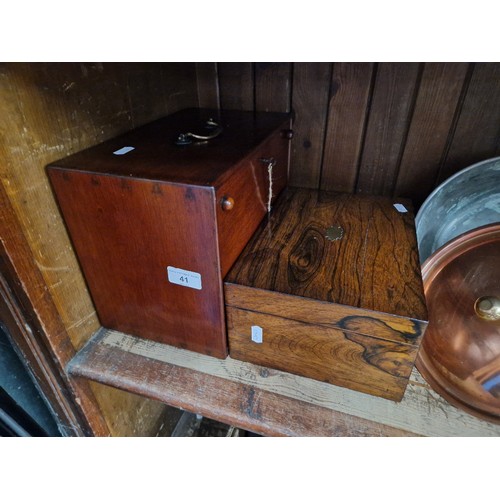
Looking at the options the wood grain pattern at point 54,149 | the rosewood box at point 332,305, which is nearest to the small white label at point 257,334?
the rosewood box at point 332,305

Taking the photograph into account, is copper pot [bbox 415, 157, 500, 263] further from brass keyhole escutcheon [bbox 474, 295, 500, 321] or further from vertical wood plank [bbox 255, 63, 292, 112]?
vertical wood plank [bbox 255, 63, 292, 112]

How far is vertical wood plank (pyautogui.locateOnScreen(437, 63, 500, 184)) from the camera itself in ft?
2.55

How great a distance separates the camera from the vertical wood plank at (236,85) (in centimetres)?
94

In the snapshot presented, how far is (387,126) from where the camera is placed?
2.93 feet

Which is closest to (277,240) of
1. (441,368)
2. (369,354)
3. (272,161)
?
(272,161)

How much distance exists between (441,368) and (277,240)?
411 mm

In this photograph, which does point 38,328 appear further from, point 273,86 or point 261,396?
point 273,86

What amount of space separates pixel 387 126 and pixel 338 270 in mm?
459

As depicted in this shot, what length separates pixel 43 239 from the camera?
632mm

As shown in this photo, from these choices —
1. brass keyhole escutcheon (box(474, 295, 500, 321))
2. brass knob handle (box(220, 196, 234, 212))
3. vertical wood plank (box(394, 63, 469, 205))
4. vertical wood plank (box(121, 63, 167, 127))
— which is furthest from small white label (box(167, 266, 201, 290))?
vertical wood plank (box(394, 63, 469, 205))

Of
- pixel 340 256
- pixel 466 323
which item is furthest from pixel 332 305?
pixel 466 323

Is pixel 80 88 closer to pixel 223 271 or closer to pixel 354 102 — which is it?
pixel 223 271

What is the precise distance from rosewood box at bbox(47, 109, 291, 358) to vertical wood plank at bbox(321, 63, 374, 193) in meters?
0.21

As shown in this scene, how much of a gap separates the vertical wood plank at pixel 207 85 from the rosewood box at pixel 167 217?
24 cm
